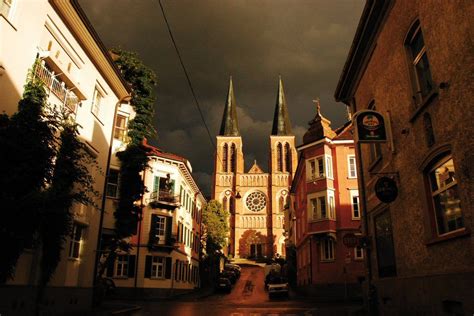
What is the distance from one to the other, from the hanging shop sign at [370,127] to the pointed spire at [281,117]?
3227 inches

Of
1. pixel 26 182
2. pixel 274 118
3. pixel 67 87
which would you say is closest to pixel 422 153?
pixel 26 182

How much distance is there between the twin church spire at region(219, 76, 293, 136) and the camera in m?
94.2

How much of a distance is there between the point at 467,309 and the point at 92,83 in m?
14.8

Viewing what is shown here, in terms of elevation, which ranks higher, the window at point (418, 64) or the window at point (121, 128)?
the window at point (121, 128)

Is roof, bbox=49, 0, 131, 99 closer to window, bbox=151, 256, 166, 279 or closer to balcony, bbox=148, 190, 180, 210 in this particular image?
balcony, bbox=148, 190, 180, 210

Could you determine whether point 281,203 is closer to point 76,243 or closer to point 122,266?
point 122,266

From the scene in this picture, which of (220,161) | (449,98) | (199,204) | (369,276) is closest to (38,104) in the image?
(449,98)

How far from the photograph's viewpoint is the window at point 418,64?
9.80 meters

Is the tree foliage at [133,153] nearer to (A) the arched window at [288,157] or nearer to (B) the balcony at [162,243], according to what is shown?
(B) the balcony at [162,243]

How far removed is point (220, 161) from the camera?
3575 inches

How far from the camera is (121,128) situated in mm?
23547

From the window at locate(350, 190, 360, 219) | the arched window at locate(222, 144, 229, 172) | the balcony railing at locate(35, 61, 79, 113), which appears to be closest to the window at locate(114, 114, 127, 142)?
the balcony railing at locate(35, 61, 79, 113)

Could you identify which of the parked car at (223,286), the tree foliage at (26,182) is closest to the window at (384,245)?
the tree foliage at (26,182)

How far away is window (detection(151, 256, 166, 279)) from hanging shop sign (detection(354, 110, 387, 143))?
23483mm
